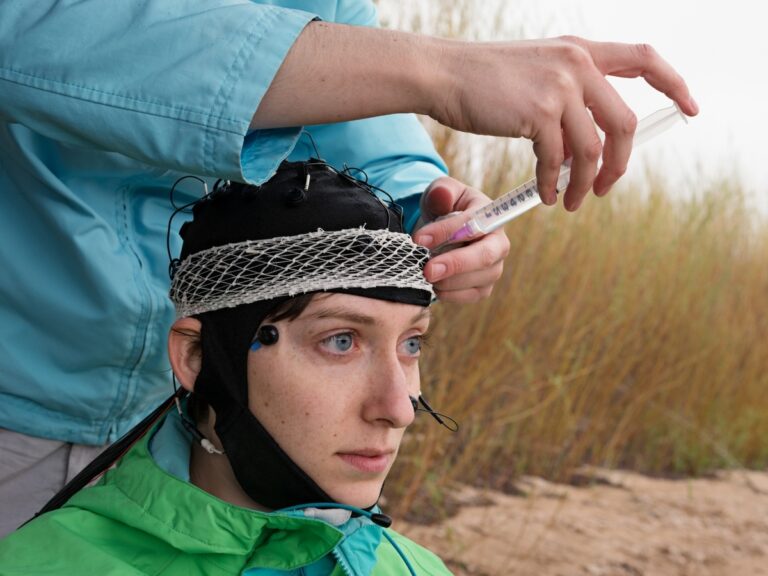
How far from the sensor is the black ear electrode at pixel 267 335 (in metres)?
1.83

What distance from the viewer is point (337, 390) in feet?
5.96

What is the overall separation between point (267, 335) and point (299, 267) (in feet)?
0.44

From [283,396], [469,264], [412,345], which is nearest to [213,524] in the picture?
[283,396]

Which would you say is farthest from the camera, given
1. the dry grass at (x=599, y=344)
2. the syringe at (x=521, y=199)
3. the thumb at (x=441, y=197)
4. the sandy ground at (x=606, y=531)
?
the dry grass at (x=599, y=344)

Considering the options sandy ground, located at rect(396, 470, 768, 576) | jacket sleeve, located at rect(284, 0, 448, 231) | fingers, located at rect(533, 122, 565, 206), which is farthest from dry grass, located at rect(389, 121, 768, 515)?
fingers, located at rect(533, 122, 565, 206)

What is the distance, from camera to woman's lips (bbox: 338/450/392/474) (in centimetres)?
183

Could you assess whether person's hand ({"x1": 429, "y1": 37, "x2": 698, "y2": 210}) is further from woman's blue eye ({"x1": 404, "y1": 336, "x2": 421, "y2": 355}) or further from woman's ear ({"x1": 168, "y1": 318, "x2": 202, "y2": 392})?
woman's ear ({"x1": 168, "y1": 318, "x2": 202, "y2": 392})

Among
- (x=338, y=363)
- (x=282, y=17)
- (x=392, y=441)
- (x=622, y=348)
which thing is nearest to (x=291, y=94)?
(x=282, y=17)

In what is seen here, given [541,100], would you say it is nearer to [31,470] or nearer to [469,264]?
[469,264]

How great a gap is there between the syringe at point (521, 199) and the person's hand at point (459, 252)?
2 centimetres

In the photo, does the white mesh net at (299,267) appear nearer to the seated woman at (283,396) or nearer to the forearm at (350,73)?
the seated woman at (283,396)

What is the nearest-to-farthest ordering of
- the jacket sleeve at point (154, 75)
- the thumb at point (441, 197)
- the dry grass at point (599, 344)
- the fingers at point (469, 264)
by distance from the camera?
the jacket sleeve at point (154, 75) < the fingers at point (469, 264) < the thumb at point (441, 197) < the dry grass at point (599, 344)

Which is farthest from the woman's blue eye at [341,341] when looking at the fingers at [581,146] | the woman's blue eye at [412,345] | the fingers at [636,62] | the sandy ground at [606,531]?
the sandy ground at [606,531]

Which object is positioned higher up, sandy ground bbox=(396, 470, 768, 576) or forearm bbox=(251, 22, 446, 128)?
forearm bbox=(251, 22, 446, 128)
